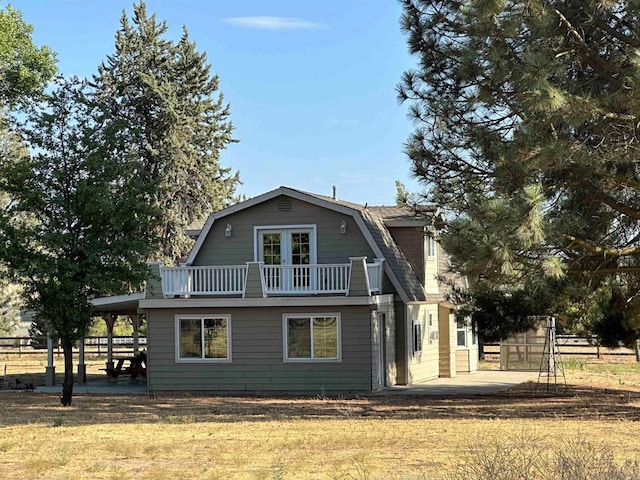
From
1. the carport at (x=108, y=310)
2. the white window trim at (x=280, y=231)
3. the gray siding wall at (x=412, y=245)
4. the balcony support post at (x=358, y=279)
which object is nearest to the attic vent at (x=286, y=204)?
the white window trim at (x=280, y=231)

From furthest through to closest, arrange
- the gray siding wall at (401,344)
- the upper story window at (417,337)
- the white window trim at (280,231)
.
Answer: the upper story window at (417,337) < the gray siding wall at (401,344) < the white window trim at (280,231)

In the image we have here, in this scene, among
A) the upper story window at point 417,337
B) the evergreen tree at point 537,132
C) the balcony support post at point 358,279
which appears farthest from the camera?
the upper story window at point 417,337

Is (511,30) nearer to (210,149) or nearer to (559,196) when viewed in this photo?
(559,196)

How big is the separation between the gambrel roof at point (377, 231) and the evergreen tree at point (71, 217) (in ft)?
18.1

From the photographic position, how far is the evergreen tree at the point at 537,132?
15305 mm

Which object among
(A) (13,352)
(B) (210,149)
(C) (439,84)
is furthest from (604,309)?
(A) (13,352)

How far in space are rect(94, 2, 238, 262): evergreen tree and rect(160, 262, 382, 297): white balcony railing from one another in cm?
1813

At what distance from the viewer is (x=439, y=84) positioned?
19672 mm

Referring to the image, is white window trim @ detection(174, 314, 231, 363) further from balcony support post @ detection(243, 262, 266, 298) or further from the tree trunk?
the tree trunk

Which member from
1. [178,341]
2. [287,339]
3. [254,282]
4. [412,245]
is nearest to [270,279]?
[254,282]

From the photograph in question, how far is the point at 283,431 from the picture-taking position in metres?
16.4

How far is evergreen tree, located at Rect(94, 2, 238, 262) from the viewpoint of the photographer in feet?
146

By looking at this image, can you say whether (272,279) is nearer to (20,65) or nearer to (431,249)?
(431,249)

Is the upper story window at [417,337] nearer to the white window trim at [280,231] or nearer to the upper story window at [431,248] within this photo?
the upper story window at [431,248]
